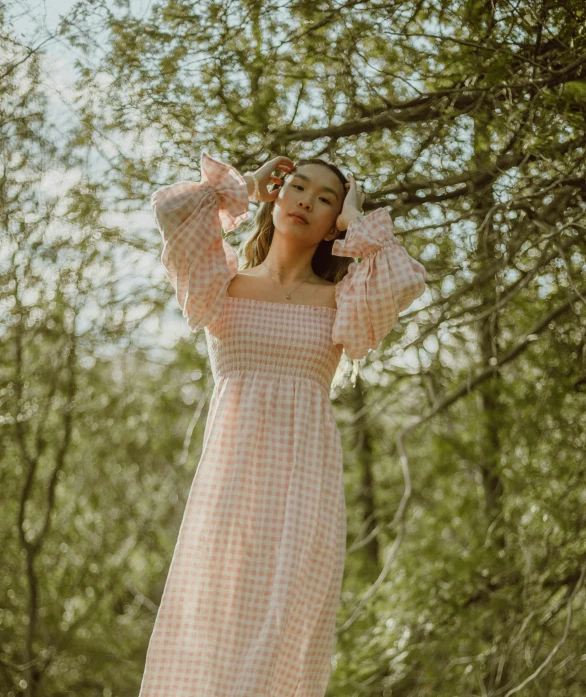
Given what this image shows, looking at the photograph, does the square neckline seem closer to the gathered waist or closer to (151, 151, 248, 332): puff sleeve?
(151, 151, 248, 332): puff sleeve

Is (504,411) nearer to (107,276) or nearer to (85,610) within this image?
(107,276)

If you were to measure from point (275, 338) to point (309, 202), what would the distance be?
351mm

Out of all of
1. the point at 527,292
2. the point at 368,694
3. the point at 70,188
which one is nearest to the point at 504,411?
the point at 527,292

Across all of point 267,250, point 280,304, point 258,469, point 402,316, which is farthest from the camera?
point 402,316

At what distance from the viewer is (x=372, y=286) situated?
225 centimetres

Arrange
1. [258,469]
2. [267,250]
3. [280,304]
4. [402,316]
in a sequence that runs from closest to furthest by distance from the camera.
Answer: [258,469] → [280,304] → [267,250] → [402,316]

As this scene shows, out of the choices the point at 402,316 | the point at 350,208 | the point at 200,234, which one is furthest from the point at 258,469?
the point at 402,316

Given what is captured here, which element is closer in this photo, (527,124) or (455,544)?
(527,124)

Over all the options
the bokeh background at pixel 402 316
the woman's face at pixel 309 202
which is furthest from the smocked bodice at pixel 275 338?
the bokeh background at pixel 402 316

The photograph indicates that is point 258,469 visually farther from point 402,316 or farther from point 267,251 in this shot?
point 402,316

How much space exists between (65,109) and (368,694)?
7.72 feet

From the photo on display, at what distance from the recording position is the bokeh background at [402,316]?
8.54 ft

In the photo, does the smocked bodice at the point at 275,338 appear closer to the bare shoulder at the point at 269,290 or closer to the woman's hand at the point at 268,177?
the bare shoulder at the point at 269,290

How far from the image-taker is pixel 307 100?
276 centimetres
